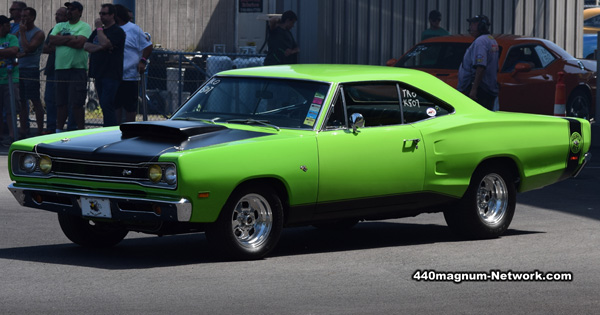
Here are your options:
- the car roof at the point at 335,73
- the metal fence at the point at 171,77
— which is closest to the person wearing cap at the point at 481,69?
the metal fence at the point at 171,77

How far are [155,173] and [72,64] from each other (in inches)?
370

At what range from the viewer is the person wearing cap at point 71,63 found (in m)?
16.4

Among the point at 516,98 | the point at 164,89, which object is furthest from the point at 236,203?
the point at 164,89

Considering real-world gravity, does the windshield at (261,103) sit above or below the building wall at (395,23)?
below

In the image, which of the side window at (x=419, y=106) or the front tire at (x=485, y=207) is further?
the front tire at (x=485, y=207)

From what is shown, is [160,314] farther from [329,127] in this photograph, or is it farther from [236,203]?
[329,127]

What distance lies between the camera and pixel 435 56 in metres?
18.3

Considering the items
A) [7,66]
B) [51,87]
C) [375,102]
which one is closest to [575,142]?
[375,102]

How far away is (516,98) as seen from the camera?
18562mm

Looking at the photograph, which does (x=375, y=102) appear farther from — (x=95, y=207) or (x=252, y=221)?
(x=95, y=207)

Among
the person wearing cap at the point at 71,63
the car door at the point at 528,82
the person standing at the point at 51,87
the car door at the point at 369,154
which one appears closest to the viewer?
the car door at the point at 369,154

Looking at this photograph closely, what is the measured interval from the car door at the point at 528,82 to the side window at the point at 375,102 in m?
9.60

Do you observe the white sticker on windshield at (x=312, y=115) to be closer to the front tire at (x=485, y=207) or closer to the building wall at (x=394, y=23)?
the front tire at (x=485, y=207)

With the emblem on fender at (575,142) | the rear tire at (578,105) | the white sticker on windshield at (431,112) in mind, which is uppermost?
the white sticker on windshield at (431,112)
